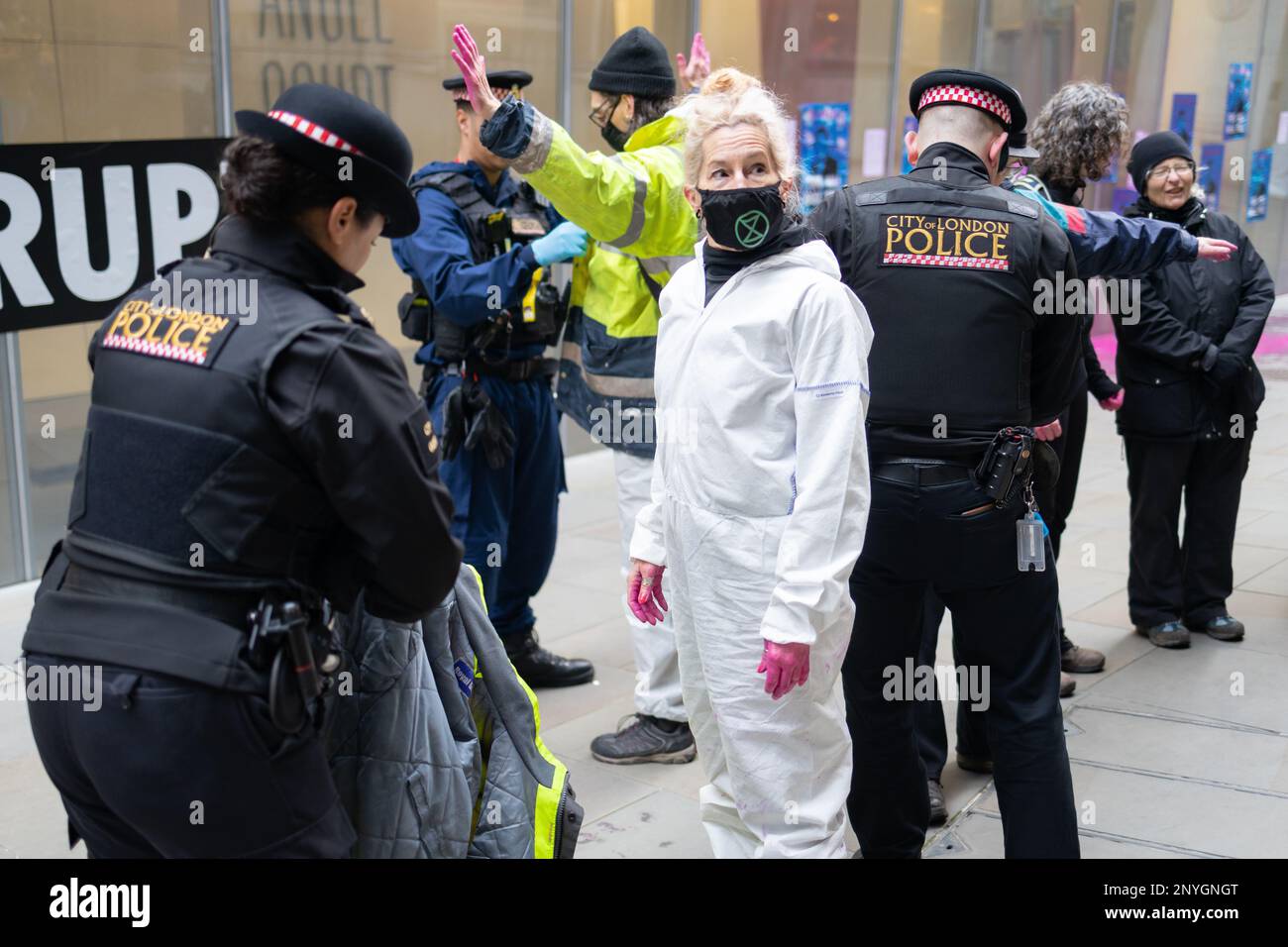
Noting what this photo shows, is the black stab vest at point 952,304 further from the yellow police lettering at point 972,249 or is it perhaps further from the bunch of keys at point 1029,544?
the bunch of keys at point 1029,544

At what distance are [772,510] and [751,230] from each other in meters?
0.61

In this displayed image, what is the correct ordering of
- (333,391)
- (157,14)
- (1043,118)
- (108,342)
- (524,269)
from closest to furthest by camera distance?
(333,391) < (108,342) < (524,269) < (1043,118) < (157,14)

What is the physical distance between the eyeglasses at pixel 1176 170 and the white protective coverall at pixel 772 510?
8.84 feet

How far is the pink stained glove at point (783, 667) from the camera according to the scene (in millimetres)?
2639

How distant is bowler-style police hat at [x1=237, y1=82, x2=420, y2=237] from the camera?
2.04 meters

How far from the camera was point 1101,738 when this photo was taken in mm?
4418

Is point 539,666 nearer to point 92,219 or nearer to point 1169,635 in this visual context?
point 1169,635

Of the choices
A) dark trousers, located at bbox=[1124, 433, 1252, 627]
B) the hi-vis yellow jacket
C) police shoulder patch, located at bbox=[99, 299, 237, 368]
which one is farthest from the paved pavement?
police shoulder patch, located at bbox=[99, 299, 237, 368]

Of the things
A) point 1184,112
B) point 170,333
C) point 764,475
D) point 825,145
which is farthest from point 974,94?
point 1184,112
